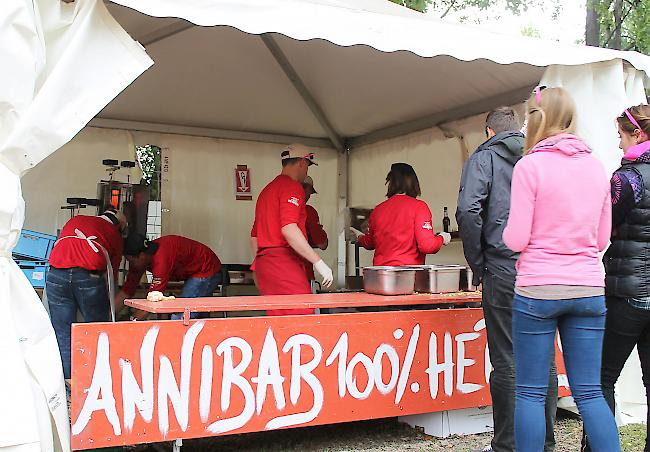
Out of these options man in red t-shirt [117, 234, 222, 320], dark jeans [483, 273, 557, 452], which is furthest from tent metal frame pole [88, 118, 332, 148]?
dark jeans [483, 273, 557, 452]

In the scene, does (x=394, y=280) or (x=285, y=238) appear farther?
(x=285, y=238)

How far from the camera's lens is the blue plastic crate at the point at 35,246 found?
5102 mm

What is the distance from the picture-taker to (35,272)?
495cm

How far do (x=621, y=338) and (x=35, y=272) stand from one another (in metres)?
→ 4.03

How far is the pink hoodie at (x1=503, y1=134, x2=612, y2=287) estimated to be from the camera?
2414mm

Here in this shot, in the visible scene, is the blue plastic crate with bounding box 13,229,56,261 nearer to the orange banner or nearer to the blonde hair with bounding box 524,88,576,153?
the orange banner

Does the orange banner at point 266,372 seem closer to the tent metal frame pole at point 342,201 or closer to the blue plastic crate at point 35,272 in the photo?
the blue plastic crate at point 35,272

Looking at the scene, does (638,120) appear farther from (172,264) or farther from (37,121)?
(172,264)

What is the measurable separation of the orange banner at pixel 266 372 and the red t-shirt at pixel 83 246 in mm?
1495

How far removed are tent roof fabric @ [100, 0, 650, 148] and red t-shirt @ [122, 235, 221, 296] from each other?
4.83ft

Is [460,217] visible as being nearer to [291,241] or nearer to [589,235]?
[589,235]

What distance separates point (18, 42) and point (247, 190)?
453 cm

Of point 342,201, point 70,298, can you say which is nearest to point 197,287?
point 70,298

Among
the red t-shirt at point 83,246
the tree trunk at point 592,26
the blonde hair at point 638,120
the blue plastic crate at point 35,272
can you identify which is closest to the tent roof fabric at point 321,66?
the blonde hair at point 638,120
